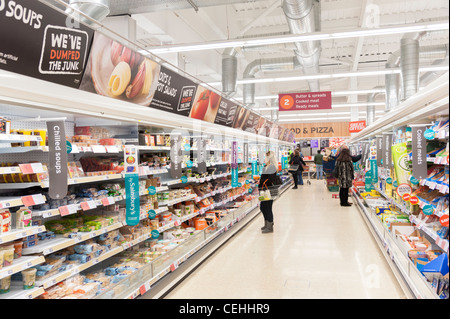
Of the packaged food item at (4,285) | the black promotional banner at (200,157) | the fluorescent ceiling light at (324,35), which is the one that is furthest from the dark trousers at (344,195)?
the packaged food item at (4,285)

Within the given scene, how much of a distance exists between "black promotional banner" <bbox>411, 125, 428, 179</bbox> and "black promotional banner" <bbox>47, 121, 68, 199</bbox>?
8.51 feet

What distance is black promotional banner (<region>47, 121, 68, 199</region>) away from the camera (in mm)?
2549

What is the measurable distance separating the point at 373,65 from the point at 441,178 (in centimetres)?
1574

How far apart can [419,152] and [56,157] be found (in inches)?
105

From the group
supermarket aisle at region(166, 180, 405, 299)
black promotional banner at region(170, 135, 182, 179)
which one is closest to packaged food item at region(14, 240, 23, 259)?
supermarket aisle at region(166, 180, 405, 299)

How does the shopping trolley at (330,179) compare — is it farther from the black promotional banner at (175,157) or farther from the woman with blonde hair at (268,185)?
the black promotional banner at (175,157)

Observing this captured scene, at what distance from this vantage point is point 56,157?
256 centimetres

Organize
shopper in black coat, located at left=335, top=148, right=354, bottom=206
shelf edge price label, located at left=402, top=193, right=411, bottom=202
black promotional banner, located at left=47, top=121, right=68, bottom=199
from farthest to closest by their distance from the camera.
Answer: shopper in black coat, located at left=335, top=148, right=354, bottom=206, shelf edge price label, located at left=402, top=193, right=411, bottom=202, black promotional banner, located at left=47, top=121, right=68, bottom=199

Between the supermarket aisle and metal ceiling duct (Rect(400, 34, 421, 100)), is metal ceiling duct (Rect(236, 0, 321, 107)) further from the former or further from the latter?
the supermarket aisle

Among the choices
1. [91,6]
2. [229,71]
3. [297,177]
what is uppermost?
[229,71]

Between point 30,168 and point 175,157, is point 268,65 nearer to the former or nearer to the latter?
point 175,157

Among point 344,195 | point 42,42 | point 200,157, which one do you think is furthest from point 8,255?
point 344,195
